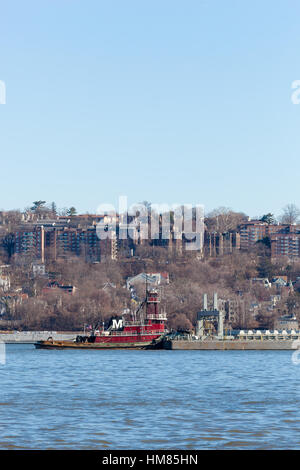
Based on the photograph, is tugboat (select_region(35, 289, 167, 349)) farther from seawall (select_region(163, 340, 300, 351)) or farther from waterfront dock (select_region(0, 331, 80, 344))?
waterfront dock (select_region(0, 331, 80, 344))

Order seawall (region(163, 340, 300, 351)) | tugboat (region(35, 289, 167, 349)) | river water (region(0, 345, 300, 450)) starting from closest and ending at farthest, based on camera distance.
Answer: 1. river water (region(0, 345, 300, 450))
2. seawall (region(163, 340, 300, 351))
3. tugboat (region(35, 289, 167, 349))

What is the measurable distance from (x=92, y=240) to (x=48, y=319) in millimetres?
50017

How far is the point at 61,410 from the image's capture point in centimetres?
3225

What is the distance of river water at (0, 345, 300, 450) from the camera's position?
1025 inches

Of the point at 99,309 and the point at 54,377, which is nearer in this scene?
the point at 54,377

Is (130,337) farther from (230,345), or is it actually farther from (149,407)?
(149,407)

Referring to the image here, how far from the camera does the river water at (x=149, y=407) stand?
85.4ft

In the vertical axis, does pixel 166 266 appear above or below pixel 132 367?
above

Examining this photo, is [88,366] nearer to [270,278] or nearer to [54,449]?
[54,449]

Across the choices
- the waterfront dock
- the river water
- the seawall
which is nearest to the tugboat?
the seawall

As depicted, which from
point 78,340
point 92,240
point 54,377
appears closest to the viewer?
point 54,377

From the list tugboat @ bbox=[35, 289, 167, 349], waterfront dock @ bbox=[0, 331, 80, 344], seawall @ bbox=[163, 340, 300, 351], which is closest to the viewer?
seawall @ bbox=[163, 340, 300, 351]

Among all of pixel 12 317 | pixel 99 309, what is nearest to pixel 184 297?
pixel 99 309

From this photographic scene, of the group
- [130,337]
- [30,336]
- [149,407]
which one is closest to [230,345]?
[130,337]
